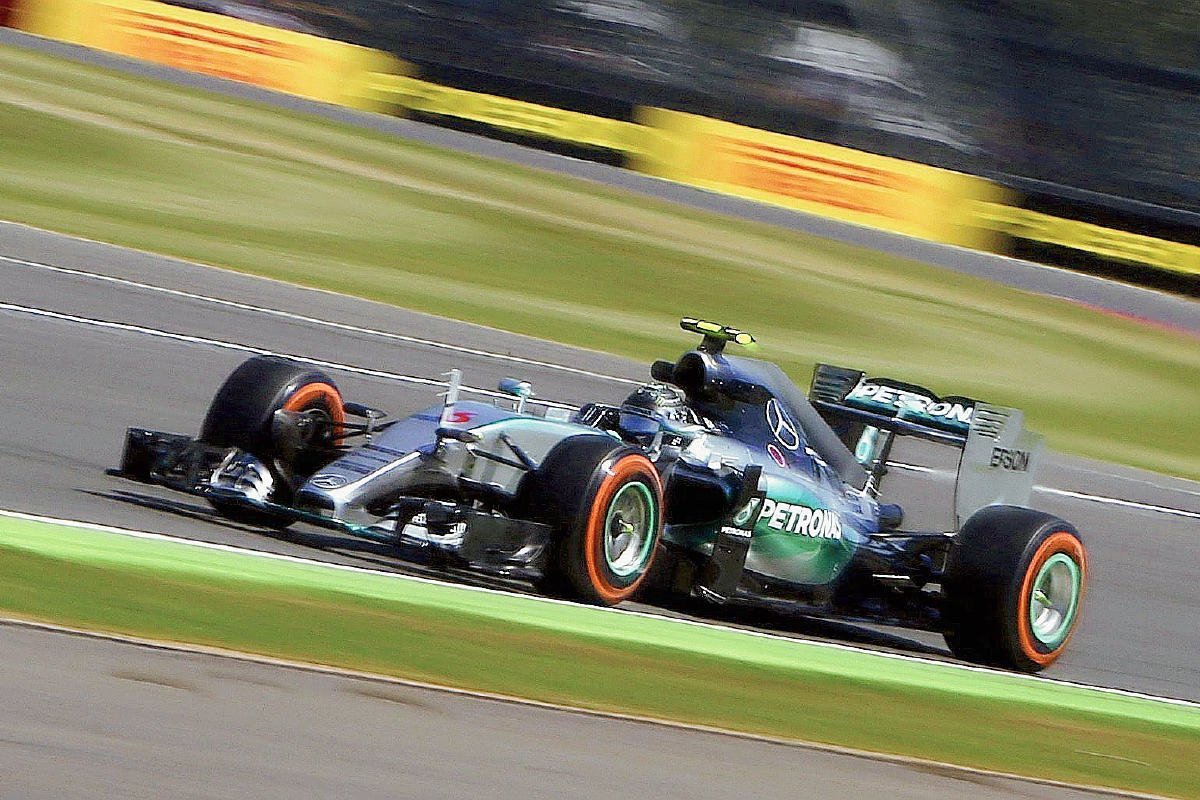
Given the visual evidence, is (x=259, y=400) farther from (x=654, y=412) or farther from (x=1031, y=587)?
(x=1031, y=587)

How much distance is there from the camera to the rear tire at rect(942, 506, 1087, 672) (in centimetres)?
717

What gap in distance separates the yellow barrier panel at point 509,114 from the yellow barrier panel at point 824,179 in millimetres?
612

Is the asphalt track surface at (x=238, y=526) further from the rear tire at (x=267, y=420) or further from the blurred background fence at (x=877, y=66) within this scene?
the blurred background fence at (x=877, y=66)

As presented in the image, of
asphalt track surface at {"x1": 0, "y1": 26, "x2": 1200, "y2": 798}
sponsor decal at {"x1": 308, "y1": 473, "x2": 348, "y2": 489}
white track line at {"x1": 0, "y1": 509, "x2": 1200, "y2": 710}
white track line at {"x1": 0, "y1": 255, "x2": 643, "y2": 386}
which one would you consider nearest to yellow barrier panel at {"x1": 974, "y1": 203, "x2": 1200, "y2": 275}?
asphalt track surface at {"x1": 0, "y1": 26, "x2": 1200, "y2": 798}

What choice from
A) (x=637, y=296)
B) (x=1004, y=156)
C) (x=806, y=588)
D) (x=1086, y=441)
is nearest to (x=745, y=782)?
(x=806, y=588)

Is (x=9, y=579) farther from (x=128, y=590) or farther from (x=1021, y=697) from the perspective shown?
(x=1021, y=697)

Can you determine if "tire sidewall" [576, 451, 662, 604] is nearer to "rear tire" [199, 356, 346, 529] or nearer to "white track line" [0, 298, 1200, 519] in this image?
"rear tire" [199, 356, 346, 529]

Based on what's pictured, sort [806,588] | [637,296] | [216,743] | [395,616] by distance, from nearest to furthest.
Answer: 1. [216,743]
2. [395,616]
3. [806,588]
4. [637,296]

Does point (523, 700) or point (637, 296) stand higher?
point (637, 296)

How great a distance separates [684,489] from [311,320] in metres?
6.49

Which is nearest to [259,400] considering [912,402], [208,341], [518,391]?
[518,391]

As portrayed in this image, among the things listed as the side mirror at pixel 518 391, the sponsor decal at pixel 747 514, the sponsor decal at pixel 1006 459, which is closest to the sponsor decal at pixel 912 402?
the sponsor decal at pixel 1006 459

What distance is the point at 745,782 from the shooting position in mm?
4668

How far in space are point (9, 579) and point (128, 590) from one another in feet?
1.07
